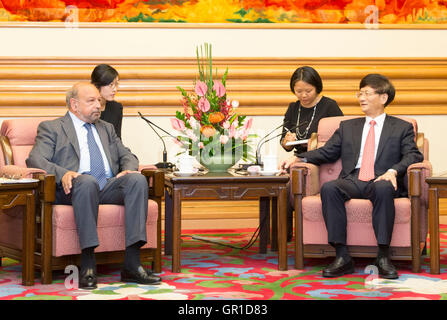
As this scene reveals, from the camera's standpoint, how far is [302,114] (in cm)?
571

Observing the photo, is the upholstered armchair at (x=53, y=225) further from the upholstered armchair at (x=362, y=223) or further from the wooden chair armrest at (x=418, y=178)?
the wooden chair armrest at (x=418, y=178)

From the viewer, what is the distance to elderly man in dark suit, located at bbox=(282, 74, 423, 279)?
4.33m

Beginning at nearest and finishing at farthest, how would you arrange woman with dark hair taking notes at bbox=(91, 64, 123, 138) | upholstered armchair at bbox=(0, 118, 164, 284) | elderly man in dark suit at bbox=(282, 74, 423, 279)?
upholstered armchair at bbox=(0, 118, 164, 284)
elderly man in dark suit at bbox=(282, 74, 423, 279)
woman with dark hair taking notes at bbox=(91, 64, 123, 138)

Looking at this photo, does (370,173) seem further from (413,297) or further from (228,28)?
(228,28)

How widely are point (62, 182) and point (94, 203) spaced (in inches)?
9.9

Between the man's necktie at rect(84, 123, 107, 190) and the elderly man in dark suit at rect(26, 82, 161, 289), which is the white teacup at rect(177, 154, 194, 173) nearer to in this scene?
the elderly man in dark suit at rect(26, 82, 161, 289)

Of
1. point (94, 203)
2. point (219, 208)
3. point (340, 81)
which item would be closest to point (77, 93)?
point (94, 203)

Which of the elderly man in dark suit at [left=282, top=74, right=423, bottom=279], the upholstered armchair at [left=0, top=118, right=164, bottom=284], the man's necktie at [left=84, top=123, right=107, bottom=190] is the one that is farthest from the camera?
the man's necktie at [left=84, top=123, right=107, bottom=190]

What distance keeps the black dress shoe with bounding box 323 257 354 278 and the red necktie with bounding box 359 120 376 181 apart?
0.62 m

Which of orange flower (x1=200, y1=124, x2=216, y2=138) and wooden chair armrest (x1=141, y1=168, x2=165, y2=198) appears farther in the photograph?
orange flower (x1=200, y1=124, x2=216, y2=138)

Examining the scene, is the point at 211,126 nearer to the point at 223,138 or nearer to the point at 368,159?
the point at 223,138

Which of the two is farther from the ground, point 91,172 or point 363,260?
point 91,172

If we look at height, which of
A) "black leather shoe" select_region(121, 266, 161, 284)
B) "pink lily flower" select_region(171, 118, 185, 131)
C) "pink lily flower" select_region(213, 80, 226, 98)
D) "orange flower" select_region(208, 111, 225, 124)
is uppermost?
"pink lily flower" select_region(213, 80, 226, 98)

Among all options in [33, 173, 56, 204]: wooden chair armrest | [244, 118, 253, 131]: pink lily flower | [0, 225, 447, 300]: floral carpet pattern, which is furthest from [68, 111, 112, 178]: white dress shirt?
[244, 118, 253, 131]: pink lily flower
